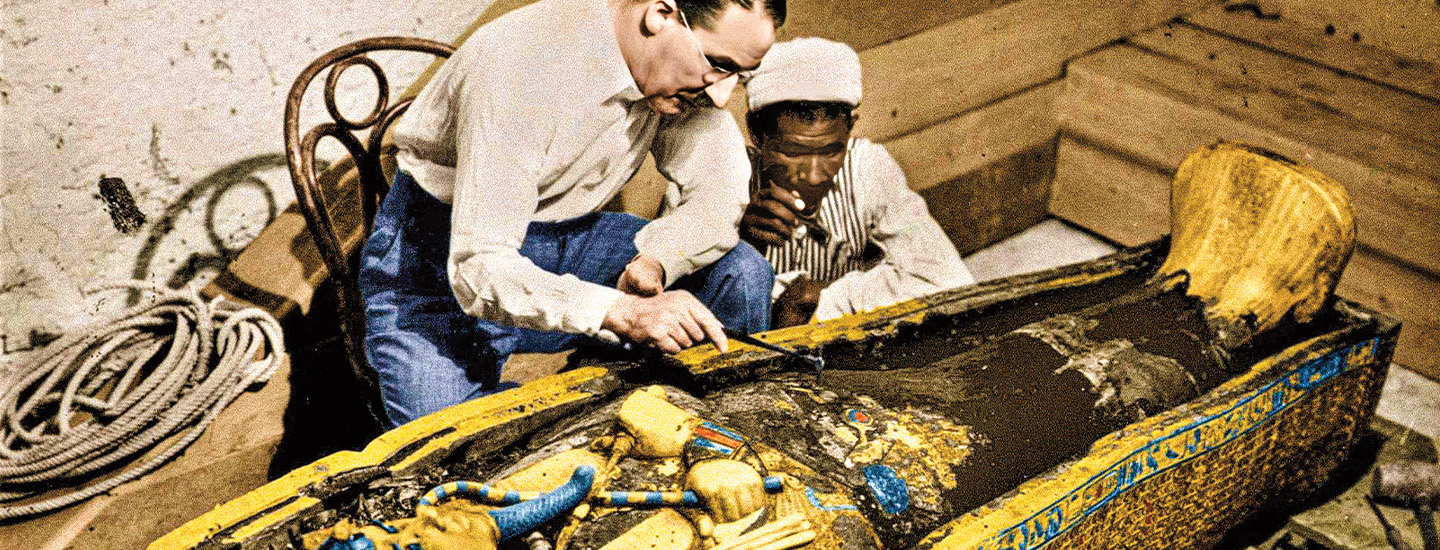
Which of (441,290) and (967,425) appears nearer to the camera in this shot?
(967,425)

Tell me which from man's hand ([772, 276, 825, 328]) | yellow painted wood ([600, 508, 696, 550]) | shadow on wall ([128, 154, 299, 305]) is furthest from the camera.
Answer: man's hand ([772, 276, 825, 328])

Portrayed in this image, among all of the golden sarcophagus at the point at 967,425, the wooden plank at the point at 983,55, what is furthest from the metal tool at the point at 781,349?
the wooden plank at the point at 983,55

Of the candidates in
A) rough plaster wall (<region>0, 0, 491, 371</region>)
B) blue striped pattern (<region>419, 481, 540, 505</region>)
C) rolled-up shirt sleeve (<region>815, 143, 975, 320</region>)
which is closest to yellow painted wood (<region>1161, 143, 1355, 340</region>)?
rolled-up shirt sleeve (<region>815, 143, 975, 320</region>)

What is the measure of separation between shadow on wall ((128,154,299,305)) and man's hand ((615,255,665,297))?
90cm

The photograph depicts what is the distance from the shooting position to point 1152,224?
3.82 m

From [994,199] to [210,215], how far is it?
8.10 feet

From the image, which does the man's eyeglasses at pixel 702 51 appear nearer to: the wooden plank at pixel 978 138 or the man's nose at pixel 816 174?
the man's nose at pixel 816 174

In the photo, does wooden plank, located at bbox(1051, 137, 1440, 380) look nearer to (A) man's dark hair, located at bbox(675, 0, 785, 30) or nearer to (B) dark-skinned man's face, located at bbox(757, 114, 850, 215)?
(B) dark-skinned man's face, located at bbox(757, 114, 850, 215)

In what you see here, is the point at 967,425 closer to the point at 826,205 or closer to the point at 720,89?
the point at 720,89

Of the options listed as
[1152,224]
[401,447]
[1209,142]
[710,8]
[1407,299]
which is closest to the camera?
Answer: [401,447]

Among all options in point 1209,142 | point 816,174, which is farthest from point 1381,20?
point 816,174

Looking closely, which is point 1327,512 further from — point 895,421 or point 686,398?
point 686,398

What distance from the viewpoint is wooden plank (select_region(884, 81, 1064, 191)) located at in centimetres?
351

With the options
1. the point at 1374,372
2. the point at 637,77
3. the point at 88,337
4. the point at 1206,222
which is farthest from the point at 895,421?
the point at 88,337
